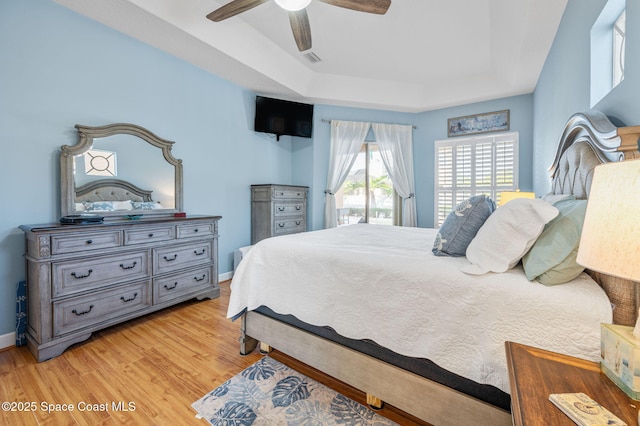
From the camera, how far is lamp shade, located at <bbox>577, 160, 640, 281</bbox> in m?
0.58

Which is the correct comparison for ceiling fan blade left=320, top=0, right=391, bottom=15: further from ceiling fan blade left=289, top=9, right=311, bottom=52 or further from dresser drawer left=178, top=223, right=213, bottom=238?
dresser drawer left=178, top=223, right=213, bottom=238

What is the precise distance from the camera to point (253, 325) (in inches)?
78.2

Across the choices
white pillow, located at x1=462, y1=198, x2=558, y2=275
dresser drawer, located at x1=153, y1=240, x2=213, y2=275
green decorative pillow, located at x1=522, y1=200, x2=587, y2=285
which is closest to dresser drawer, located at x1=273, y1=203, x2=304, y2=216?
dresser drawer, located at x1=153, y1=240, x2=213, y2=275

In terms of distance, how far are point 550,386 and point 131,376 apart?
220 centimetres

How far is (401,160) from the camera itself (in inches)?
193

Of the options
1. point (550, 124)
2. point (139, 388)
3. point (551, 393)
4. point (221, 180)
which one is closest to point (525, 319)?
point (551, 393)

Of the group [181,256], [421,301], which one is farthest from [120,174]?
[421,301]

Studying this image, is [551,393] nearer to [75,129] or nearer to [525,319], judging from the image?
[525,319]

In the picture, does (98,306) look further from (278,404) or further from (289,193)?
(289,193)

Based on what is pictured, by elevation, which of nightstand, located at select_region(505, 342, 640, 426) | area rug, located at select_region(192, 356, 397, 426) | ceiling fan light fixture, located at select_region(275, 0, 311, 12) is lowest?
area rug, located at select_region(192, 356, 397, 426)

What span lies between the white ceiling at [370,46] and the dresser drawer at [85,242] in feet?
6.21

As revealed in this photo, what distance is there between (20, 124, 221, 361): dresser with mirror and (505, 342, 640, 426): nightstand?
2.73 metres

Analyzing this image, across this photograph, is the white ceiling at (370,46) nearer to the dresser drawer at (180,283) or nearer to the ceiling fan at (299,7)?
the ceiling fan at (299,7)

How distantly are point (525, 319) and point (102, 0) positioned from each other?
350 cm
